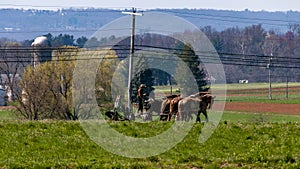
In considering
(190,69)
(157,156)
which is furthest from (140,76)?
(157,156)

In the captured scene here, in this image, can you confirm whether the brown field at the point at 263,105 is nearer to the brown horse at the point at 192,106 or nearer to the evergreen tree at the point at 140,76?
the evergreen tree at the point at 140,76

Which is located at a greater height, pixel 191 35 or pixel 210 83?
pixel 191 35

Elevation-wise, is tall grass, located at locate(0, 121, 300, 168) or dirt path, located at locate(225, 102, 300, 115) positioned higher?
Answer: tall grass, located at locate(0, 121, 300, 168)

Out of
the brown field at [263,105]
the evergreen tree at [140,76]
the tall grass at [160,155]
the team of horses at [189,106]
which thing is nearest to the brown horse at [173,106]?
the team of horses at [189,106]

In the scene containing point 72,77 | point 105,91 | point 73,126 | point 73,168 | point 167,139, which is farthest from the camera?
point 72,77

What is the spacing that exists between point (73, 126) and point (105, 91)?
34026mm

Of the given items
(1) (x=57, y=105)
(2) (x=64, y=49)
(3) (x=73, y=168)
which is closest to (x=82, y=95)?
(1) (x=57, y=105)

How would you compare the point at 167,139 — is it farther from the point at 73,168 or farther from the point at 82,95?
the point at 82,95

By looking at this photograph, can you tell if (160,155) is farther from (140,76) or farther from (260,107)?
(260,107)

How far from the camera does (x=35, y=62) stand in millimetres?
77375

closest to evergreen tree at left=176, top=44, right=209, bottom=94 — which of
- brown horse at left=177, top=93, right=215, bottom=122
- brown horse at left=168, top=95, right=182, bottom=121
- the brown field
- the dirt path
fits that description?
the dirt path

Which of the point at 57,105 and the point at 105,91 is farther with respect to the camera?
the point at 57,105

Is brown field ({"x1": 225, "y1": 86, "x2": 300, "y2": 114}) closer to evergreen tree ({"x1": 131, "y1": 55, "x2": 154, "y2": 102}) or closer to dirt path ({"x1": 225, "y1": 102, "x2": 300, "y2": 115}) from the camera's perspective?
dirt path ({"x1": 225, "y1": 102, "x2": 300, "y2": 115})

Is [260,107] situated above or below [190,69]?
below
